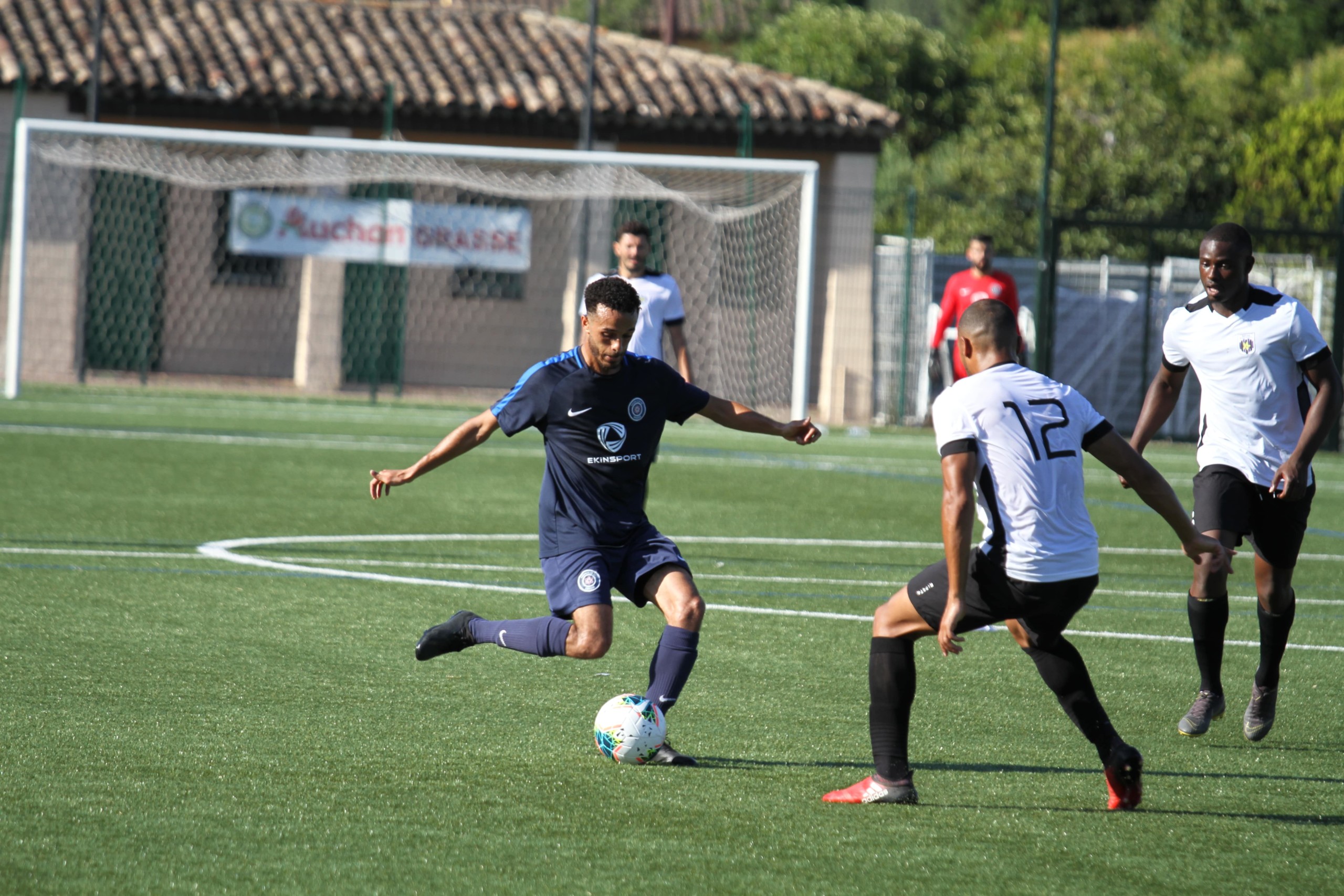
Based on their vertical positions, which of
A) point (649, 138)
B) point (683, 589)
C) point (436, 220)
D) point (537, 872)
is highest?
point (649, 138)

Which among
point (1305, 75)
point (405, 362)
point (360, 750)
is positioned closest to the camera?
point (360, 750)

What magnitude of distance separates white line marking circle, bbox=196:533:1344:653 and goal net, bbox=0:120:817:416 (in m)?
10.1

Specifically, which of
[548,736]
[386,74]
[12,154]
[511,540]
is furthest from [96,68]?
[548,736]

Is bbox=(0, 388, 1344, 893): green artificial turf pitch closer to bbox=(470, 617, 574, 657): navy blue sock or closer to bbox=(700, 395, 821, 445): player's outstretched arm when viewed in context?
bbox=(470, 617, 574, 657): navy blue sock

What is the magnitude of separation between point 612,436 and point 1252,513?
97.5 inches

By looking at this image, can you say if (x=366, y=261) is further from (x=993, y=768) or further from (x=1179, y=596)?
(x=993, y=768)

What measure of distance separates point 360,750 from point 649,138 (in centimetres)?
2179

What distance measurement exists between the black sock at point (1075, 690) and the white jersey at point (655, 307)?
253 inches

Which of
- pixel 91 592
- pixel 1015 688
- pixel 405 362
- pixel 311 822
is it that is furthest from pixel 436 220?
pixel 311 822

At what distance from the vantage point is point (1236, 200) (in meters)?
33.4

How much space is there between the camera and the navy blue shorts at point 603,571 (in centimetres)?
549

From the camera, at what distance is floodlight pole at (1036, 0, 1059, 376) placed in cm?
2045

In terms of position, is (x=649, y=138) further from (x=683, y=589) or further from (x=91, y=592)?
(x=683, y=589)

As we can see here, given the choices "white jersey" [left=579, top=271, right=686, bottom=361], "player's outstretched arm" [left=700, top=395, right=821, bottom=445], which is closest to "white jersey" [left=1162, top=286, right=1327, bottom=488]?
"player's outstretched arm" [left=700, top=395, right=821, bottom=445]
